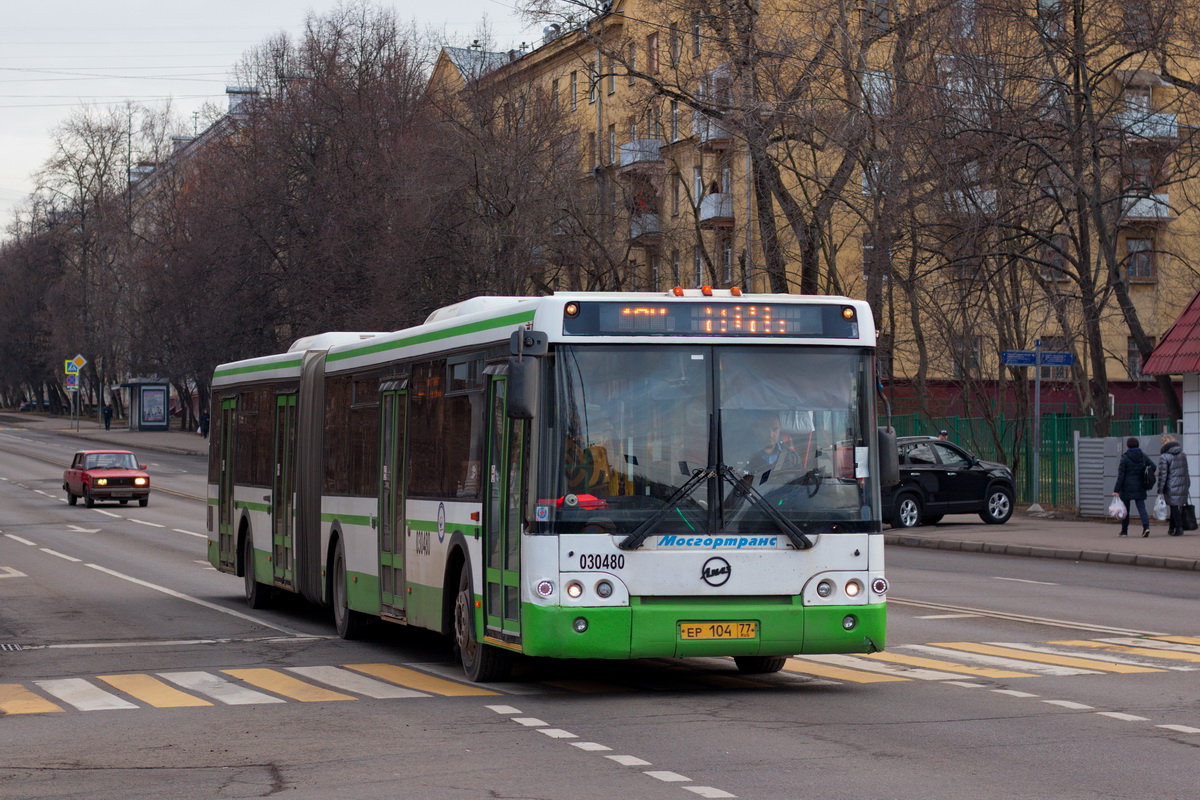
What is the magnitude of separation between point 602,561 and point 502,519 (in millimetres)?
927

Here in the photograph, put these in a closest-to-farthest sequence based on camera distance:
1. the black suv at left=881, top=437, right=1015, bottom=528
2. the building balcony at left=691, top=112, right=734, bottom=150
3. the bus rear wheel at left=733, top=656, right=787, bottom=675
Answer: the bus rear wheel at left=733, top=656, right=787, bottom=675, the black suv at left=881, top=437, right=1015, bottom=528, the building balcony at left=691, top=112, right=734, bottom=150

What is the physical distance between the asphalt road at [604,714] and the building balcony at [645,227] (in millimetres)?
33946

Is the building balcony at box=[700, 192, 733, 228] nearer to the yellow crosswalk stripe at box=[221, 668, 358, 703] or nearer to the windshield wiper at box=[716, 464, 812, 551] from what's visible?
the yellow crosswalk stripe at box=[221, 668, 358, 703]

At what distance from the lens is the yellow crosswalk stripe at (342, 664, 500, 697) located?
11.9 metres

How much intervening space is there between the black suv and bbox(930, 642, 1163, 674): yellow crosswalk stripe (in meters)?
19.3

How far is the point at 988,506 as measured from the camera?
113 ft

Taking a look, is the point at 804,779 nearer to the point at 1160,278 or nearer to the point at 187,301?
the point at 1160,278

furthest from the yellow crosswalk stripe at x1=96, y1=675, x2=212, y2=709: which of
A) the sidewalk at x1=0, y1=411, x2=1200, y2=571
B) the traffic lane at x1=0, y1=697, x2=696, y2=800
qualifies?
the sidewalk at x1=0, y1=411, x2=1200, y2=571

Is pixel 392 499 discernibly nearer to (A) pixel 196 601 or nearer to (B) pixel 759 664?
(B) pixel 759 664

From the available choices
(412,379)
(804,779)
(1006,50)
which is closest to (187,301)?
(1006,50)

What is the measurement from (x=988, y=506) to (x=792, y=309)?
78.5 ft

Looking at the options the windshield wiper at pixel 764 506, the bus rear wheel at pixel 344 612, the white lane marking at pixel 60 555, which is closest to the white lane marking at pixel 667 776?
the windshield wiper at pixel 764 506

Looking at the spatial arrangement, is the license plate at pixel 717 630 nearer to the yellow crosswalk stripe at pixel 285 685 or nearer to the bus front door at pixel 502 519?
the bus front door at pixel 502 519

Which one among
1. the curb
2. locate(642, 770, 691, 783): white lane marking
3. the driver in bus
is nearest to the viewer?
locate(642, 770, 691, 783): white lane marking
